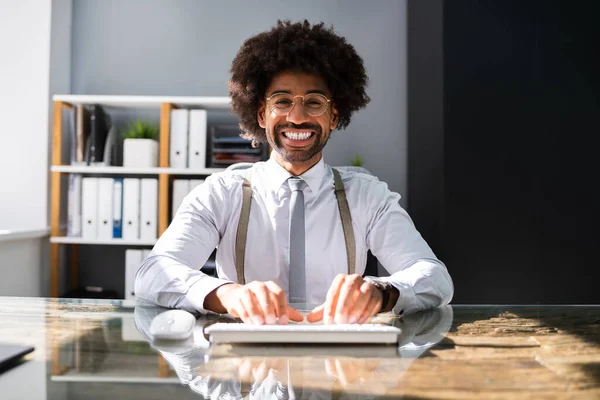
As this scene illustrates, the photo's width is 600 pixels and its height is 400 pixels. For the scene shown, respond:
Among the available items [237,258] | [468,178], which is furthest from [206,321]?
[468,178]

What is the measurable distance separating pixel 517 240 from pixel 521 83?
2.42ft

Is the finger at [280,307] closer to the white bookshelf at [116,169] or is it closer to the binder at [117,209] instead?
the white bookshelf at [116,169]

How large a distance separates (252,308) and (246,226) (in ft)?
2.40

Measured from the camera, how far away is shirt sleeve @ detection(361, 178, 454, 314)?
1196 millimetres

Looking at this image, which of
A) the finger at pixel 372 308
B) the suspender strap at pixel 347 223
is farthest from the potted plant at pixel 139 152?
the finger at pixel 372 308

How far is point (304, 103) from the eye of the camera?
1.73 metres

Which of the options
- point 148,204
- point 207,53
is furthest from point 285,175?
point 207,53

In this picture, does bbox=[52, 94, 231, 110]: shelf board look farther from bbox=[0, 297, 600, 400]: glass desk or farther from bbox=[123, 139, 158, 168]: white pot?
bbox=[0, 297, 600, 400]: glass desk

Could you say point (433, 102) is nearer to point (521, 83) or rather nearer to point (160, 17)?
point (521, 83)

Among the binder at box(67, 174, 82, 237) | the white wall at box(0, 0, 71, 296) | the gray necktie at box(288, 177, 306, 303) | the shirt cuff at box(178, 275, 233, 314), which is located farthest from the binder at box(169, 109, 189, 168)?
the shirt cuff at box(178, 275, 233, 314)

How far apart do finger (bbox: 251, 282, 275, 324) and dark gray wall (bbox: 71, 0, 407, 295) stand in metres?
2.56

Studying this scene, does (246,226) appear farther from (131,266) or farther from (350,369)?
(131,266)

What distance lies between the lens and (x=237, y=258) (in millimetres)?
1637

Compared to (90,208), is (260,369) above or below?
below
